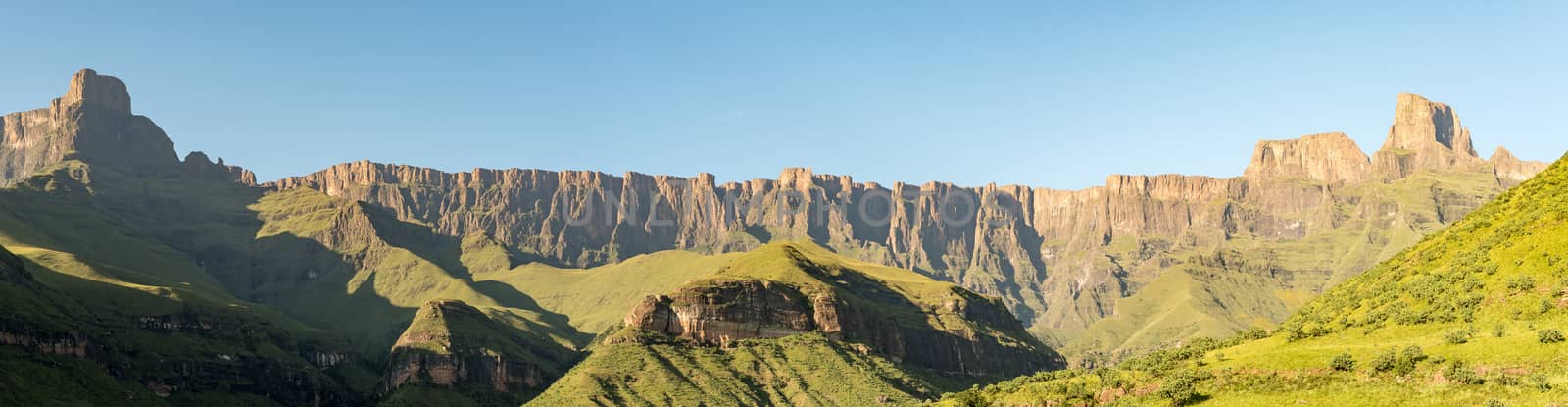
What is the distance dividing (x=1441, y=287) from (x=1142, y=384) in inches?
1447

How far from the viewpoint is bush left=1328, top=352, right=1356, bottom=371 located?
124 metres

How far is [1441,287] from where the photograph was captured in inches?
5531

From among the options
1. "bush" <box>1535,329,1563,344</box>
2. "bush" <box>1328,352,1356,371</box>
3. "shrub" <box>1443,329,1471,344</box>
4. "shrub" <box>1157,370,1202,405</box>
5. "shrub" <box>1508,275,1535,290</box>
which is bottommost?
"shrub" <box>1157,370,1202,405</box>

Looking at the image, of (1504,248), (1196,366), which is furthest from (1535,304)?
(1196,366)

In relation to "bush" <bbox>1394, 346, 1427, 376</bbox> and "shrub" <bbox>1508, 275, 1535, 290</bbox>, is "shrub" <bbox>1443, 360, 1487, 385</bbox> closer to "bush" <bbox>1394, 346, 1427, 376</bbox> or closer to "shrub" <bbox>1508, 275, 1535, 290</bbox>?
"bush" <bbox>1394, 346, 1427, 376</bbox>

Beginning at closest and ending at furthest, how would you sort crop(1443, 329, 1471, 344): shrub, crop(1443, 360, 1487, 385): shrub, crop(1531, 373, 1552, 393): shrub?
crop(1531, 373, 1552, 393): shrub < crop(1443, 360, 1487, 385): shrub < crop(1443, 329, 1471, 344): shrub

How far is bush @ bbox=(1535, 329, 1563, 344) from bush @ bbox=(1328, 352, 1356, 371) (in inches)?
662

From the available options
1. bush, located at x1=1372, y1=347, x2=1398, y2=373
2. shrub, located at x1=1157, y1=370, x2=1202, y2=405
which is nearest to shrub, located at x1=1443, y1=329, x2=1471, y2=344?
bush, located at x1=1372, y1=347, x2=1398, y2=373

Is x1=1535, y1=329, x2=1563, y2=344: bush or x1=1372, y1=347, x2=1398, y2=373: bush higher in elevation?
x1=1535, y1=329, x2=1563, y2=344: bush

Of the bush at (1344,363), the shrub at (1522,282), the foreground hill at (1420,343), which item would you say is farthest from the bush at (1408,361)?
the shrub at (1522,282)

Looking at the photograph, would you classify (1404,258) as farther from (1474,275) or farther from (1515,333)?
(1515,333)

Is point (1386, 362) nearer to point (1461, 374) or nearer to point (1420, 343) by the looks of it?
point (1461, 374)

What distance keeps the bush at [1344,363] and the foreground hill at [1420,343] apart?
135mm

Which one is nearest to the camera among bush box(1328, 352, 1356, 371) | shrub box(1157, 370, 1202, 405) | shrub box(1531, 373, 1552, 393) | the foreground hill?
shrub box(1531, 373, 1552, 393)
